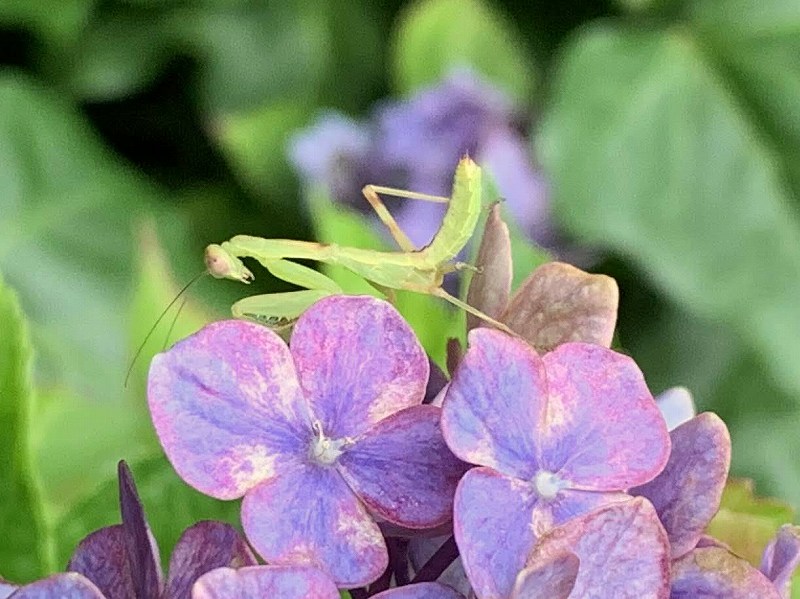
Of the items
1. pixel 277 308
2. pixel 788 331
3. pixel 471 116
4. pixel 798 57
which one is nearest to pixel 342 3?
pixel 471 116

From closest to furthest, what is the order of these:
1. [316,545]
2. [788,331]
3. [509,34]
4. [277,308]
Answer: [316,545] < [277,308] < [788,331] < [509,34]

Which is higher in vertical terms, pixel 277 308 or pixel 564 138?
pixel 277 308

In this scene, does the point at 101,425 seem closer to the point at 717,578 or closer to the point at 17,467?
the point at 17,467

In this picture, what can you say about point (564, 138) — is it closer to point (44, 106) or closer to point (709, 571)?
point (44, 106)

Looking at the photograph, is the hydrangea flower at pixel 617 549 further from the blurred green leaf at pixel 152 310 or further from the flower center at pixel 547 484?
the blurred green leaf at pixel 152 310

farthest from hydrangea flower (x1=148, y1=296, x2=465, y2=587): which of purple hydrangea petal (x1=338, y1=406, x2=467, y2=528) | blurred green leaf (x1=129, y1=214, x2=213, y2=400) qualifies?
blurred green leaf (x1=129, y1=214, x2=213, y2=400)

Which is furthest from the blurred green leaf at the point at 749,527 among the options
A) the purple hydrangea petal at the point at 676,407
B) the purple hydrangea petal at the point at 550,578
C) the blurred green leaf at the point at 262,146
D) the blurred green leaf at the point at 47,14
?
the blurred green leaf at the point at 47,14

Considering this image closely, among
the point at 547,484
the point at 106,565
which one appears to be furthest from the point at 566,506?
the point at 106,565
